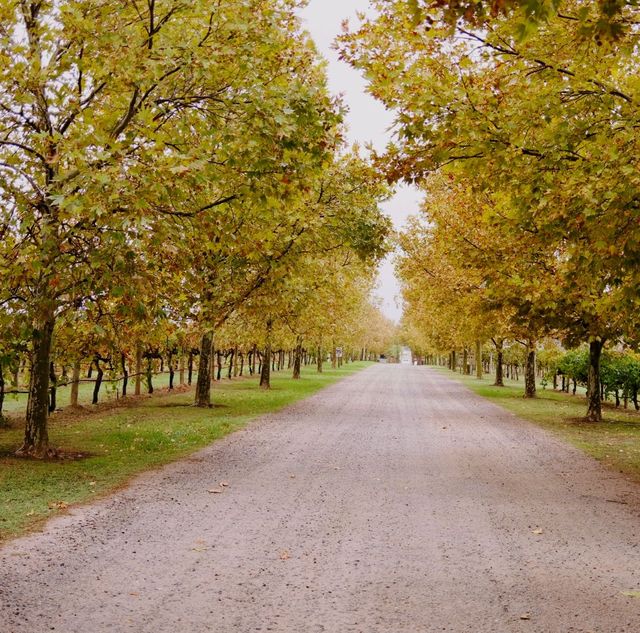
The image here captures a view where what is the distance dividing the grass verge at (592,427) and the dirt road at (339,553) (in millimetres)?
1918

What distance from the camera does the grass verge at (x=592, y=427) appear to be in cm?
1219

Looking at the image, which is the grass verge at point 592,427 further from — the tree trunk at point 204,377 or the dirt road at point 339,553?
the tree trunk at point 204,377

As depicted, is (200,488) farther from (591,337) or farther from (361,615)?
(591,337)

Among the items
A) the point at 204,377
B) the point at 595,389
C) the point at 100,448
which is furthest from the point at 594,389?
the point at 100,448

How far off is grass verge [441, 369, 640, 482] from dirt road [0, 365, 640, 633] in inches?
75.5

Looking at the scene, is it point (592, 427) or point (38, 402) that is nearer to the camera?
point (38, 402)

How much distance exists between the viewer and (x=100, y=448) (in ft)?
38.5

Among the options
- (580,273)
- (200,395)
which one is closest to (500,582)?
(580,273)

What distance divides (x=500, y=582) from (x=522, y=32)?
422cm

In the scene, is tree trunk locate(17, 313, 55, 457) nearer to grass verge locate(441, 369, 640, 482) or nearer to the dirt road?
the dirt road

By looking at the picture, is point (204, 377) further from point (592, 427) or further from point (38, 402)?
point (592, 427)

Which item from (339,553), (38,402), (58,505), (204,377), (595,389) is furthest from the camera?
(204,377)

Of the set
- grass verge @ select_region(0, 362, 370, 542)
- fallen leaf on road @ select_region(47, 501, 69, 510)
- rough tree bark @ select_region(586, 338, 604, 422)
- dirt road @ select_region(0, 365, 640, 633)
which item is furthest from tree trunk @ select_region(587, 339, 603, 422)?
fallen leaf on road @ select_region(47, 501, 69, 510)

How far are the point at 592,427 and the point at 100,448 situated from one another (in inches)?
510
